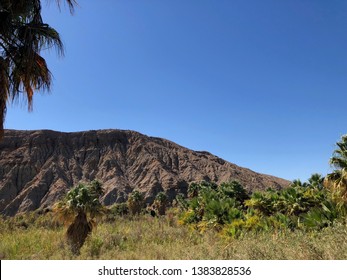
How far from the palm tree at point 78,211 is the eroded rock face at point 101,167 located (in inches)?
2162

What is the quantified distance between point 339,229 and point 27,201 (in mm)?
73310

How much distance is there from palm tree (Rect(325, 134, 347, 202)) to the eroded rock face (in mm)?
59192

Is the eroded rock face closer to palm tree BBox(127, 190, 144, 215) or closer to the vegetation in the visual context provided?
palm tree BBox(127, 190, 144, 215)

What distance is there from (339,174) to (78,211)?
13.7 m

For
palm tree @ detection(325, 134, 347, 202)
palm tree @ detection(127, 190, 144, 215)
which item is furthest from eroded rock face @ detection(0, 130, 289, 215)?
palm tree @ detection(325, 134, 347, 202)

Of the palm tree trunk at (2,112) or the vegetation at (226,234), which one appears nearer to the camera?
the vegetation at (226,234)

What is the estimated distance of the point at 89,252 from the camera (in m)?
14.4

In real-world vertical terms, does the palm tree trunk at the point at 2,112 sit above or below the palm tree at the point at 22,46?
below

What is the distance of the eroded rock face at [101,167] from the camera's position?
241 feet

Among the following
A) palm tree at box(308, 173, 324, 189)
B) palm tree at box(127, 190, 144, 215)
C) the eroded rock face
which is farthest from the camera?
the eroded rock face

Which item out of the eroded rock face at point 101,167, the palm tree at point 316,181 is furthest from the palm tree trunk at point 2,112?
the eroded rock face at point 101,167

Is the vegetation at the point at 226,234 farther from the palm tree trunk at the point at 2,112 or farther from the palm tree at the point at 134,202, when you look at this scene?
the palm tree at the point at 134,202

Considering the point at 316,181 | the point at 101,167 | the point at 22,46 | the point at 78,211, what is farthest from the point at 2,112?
the point at 101,167

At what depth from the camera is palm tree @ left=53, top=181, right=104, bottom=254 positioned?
16344mm
